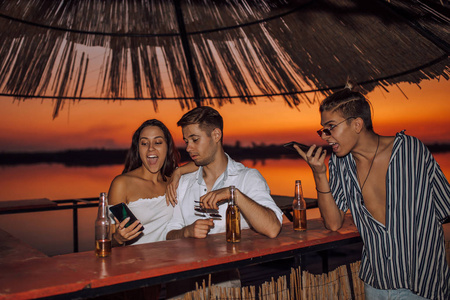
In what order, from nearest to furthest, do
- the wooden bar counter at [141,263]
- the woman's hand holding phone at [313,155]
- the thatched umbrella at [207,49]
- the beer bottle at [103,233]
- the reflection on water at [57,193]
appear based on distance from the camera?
1. the wooden bar counter at [141,263]
2. the beer bottle at [103,233]
3. the woman's hand holding phone at [313,155]
4. the thatched umbrella at [207,49]
5. the reflection on water at [57,193]

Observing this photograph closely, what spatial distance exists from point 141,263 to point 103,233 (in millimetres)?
269

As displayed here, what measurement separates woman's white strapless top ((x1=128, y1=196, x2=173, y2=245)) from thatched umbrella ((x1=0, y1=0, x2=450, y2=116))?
7.21ft

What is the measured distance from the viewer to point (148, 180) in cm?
289

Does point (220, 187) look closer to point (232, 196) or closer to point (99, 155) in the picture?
point (232, 196)

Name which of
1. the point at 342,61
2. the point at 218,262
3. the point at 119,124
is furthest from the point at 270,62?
the point at 119,124

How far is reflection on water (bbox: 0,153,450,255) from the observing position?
219 inches

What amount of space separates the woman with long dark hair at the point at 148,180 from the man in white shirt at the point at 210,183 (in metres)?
0.28

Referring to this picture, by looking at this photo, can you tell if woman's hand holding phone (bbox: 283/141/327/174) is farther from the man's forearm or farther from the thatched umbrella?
the thatched umbrella

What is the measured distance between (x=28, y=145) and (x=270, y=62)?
42.7 feet

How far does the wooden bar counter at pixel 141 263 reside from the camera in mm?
1236

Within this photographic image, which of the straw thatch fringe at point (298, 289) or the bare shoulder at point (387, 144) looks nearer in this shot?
the straw thatch fringe at point (298, 289)

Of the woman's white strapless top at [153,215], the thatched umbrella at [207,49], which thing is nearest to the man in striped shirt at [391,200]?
the woman's white strapless top at [153,215]

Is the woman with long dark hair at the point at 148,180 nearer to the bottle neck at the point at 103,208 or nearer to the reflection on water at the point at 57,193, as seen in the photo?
the bottle neck at the point at 103,208

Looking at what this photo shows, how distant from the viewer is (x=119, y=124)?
12.4 m
